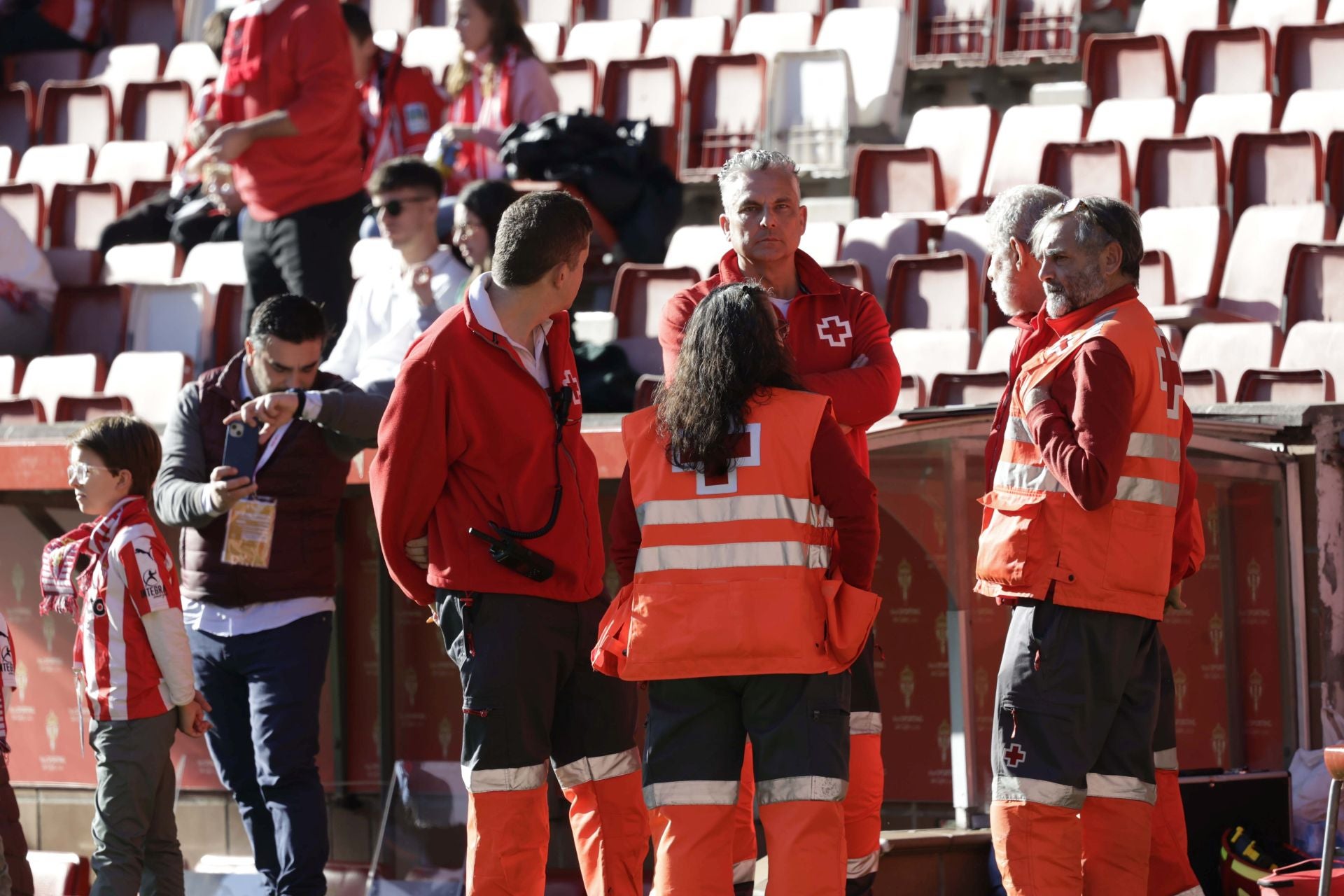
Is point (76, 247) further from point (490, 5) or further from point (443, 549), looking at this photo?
point (443, 549)

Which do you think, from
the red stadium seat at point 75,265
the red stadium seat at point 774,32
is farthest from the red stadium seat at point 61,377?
the red stadium seat at point 774,32

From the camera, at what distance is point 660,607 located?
3.63 metres

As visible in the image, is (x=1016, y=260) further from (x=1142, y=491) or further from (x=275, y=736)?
(x=275, y=736)

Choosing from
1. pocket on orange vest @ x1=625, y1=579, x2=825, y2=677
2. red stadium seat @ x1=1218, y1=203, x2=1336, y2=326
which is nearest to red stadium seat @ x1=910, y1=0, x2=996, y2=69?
red stadium seat @ x1=1218, y1=203, x2=1336, y2=326

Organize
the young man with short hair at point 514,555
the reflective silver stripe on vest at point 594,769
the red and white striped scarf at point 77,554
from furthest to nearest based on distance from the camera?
the red and white striped scarf at point 77,554
the reflective silver stripe on vest at point 594,769
the young man with short hair at point 514,555

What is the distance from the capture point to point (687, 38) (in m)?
10.3

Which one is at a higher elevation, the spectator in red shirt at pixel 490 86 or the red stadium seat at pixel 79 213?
the spectator in red shirt at pixel 490 86

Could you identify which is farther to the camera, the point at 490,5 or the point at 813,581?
the point at 490,5

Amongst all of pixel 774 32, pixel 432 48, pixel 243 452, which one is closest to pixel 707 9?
pixel 774 32

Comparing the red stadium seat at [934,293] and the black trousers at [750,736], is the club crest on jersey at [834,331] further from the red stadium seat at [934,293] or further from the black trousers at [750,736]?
the red stadium seat at [934,293]

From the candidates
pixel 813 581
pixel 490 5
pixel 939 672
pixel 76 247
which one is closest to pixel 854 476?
pixel 813 581

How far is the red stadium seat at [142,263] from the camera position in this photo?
9.01 metres

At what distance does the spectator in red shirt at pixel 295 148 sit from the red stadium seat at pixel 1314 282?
3.53 metres

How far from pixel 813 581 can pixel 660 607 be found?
30cm
